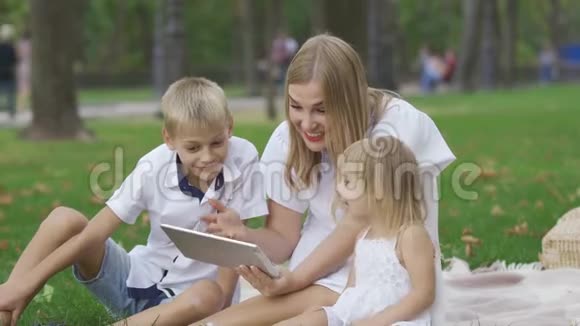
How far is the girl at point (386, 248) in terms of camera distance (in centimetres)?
397

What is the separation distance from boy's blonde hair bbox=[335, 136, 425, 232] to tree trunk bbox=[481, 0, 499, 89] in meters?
25.3

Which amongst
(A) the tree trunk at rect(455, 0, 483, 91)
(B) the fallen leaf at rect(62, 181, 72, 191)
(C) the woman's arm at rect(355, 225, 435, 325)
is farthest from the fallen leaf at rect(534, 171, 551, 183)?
(A) the tree trunk at rect(455, 0, 483, 91)

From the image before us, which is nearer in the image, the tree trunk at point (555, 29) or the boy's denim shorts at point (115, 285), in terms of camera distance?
the boy's denim shorts at point (115, 285)

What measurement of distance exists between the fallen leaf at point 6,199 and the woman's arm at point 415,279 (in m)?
5.54

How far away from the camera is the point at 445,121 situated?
16.7 m

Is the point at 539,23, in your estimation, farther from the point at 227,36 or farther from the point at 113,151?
the point at 113,151

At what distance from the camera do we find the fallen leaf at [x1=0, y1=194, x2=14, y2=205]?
8984mm

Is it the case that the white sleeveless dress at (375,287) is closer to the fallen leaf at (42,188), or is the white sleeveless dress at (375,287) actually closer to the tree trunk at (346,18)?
the fallen leaf at (42,188)

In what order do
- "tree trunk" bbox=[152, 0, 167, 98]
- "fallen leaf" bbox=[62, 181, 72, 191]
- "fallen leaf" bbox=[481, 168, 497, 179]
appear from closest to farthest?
"fallen leaf" bbox=[62, 181, 72, 191] < "fallen leaf" bbox=[481, 168, 497, 179] < "tree trunk" bbox=[152, 0, 167, 98]

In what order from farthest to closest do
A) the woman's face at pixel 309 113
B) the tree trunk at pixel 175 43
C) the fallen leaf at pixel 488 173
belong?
the tree trunk at pixel 175 43, the fallen leaf at pixel 488 173, the woman's face at pixel 309 113

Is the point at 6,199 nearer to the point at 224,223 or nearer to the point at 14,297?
the point at 14,297

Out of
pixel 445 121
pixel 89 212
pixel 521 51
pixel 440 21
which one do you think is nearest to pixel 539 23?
pixel 521 51

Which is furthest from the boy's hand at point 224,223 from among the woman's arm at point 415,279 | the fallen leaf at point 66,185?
the fallen leaf at point 66,185

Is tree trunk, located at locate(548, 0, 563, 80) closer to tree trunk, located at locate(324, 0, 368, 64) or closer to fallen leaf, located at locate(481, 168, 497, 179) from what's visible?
tree trunk, located at locate(324, 0, 368, 64)
